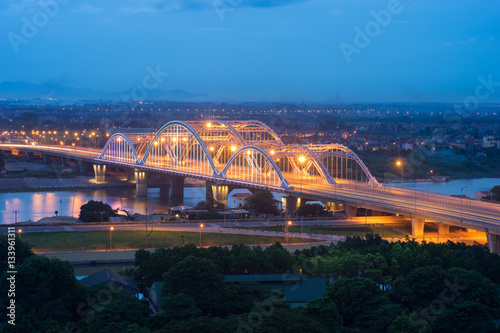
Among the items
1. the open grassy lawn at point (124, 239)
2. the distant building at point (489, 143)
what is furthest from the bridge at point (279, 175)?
the distant building at point (489, 143)

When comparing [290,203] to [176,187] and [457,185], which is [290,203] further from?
[457,185]

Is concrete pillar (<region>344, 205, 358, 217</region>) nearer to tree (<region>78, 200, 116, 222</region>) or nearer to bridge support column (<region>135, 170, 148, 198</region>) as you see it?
tree (<region>78, 200, 116, 222</region>)

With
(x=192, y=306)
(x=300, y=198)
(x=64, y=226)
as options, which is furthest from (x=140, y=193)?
(x=192, y=306)

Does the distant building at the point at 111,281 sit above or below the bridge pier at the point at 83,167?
below

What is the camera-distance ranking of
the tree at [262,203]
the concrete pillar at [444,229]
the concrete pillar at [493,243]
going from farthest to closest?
the tree at [262,203], the concrete pillar at [444,229], the concrete pillar at [493,243]

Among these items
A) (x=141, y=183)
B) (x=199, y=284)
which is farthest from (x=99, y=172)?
(x=199, y=284)

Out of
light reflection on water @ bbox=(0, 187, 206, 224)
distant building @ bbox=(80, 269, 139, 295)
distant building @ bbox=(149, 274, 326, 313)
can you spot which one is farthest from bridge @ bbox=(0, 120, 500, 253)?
distant building @ bbox=(80, 269, 139, 295)

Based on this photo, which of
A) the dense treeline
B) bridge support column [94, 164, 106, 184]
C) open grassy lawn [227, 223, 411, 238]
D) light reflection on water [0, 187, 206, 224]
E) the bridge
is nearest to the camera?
the dense treeline

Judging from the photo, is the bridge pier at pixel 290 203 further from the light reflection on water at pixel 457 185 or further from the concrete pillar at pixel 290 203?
the light reflection on water at pixel 457 185
